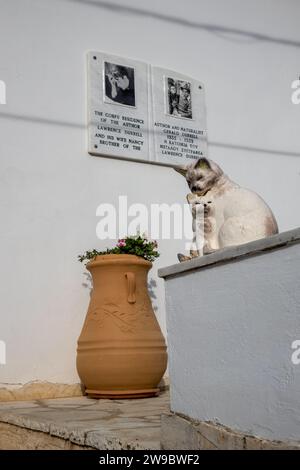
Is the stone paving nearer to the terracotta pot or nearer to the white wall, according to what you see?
the terracotta pot

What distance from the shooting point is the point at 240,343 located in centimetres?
126

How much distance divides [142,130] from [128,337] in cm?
130

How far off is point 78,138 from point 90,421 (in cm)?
172

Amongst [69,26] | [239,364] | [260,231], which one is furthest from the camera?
[69,26]

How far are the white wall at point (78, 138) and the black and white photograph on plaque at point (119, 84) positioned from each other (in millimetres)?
126

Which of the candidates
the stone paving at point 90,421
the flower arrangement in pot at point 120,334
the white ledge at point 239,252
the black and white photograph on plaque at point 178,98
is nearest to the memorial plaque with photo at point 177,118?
the black and white photograph on plaque at point 178,98

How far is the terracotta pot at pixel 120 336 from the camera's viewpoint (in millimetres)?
2559

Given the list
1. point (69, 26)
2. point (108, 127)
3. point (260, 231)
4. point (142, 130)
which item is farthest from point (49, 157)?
point (260, 231)

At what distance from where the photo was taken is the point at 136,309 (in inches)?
106

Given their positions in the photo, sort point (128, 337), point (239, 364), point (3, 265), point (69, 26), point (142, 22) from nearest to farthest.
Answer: point (239, 364) → point (128, 337) → point (3, 265) → point (69, 26) → point (142, 22)

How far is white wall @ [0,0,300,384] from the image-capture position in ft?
9.36

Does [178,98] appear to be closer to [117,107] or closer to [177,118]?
[177,118]

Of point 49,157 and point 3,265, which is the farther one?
point 49,157
